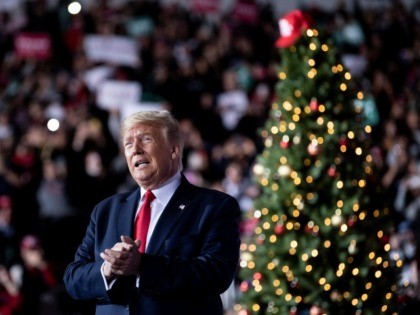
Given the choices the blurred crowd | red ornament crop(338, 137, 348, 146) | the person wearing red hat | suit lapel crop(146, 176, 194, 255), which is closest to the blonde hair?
suit lapel crop(146, 176, 194, 255)

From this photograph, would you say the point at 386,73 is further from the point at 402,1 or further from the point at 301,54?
the point at 301,54

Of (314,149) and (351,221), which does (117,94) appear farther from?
(351,221)

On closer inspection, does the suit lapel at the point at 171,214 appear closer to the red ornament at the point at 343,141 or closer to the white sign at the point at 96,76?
the red ornament at the point at 343,141

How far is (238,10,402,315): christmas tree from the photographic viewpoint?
779cm

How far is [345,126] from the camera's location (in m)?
7.89

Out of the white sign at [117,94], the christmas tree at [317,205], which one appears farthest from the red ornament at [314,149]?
the white sign at [117,94]

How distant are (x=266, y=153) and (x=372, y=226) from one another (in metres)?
1.00

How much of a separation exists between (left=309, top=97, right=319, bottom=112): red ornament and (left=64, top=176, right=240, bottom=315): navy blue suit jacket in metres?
3.78

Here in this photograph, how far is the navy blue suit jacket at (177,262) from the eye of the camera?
4062 mm

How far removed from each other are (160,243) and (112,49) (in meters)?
10.6

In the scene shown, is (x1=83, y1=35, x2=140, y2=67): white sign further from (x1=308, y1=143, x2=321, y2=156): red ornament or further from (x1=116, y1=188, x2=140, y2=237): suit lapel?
(x1=116, y1=188, x2=140, y2=237): suit lapel

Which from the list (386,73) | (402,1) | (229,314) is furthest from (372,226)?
(402,1)

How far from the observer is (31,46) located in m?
15.1

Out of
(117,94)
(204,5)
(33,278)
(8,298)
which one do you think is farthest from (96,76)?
(8,298)
